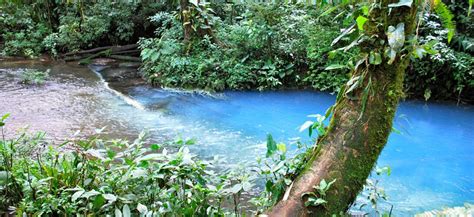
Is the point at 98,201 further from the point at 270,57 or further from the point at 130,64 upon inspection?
the point at 130,64

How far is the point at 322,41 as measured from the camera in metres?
7.24

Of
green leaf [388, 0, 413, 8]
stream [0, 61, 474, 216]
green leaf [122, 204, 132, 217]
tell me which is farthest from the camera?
stream [0, 61, 474, 216]

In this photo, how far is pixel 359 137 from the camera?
7.07ft

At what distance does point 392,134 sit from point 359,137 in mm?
3328

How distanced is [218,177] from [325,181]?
603 mm

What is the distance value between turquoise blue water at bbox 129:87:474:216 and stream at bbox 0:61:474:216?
0.04ft

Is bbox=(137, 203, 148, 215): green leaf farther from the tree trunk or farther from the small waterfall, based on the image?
the tree trunk

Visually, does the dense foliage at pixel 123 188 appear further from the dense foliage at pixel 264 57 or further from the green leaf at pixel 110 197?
the dense foliage at pixel 264 57

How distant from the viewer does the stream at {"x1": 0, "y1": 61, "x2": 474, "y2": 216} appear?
3.92 m

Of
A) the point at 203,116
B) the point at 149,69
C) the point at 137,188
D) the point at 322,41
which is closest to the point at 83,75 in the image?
the point at 149,69

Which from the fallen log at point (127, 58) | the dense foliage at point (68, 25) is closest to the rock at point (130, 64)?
the fallen log at point (127, 58)

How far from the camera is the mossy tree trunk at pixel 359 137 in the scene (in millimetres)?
2117

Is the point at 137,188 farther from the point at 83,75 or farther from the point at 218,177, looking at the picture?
the point at 83,75

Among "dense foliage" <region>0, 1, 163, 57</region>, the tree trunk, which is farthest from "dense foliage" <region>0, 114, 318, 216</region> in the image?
"dense foliage" <region>0, 1, 163, 57</region>
